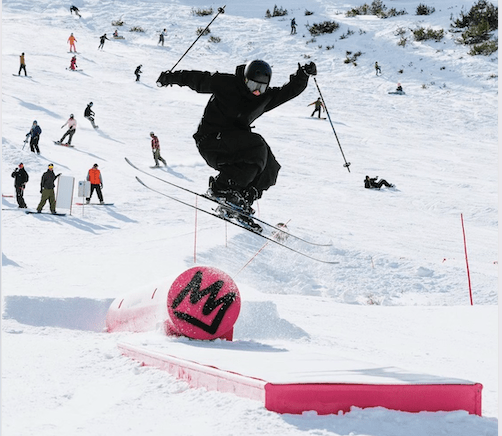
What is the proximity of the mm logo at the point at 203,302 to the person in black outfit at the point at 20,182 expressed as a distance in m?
10.3

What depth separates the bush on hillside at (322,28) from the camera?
4262 centimetres

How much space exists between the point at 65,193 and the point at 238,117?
11.6m

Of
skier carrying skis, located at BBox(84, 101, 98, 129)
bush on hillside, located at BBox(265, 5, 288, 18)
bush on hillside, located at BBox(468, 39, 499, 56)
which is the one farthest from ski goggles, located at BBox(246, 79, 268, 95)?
bush on hillside, located at BBox(265, 5, 288, 18)

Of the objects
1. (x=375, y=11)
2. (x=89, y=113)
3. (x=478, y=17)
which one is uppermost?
(x=375, y=11)

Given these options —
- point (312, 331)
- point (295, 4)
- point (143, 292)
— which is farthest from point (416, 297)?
point (295, 4)

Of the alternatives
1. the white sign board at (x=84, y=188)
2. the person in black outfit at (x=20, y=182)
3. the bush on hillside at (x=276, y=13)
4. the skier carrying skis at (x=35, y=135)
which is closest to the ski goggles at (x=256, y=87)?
the person in black outfit at (x=20, y=182)

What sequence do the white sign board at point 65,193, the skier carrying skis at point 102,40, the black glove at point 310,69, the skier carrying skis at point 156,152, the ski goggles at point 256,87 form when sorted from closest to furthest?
the black glove at point 310,69 → the ski goggles at point 256,87 → the white sign board at point 65,193 → the skier carrying skis at point 156,152 → the skier carrying skis at point 102,40

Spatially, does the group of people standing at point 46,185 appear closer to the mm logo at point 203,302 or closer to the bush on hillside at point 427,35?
the mm logo at point 203,302

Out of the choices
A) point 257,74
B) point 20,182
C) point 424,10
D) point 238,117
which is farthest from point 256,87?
point 424,10

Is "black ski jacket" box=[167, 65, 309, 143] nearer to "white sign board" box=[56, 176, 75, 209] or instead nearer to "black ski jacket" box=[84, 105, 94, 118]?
"white sign board" box=[56, 176, 75, 209]

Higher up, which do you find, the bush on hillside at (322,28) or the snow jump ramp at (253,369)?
the bush on hillside at (322,28)

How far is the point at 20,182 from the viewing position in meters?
17.0

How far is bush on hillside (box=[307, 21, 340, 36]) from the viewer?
42.6 meters

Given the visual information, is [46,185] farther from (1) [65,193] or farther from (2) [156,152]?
(2) [156,152]
